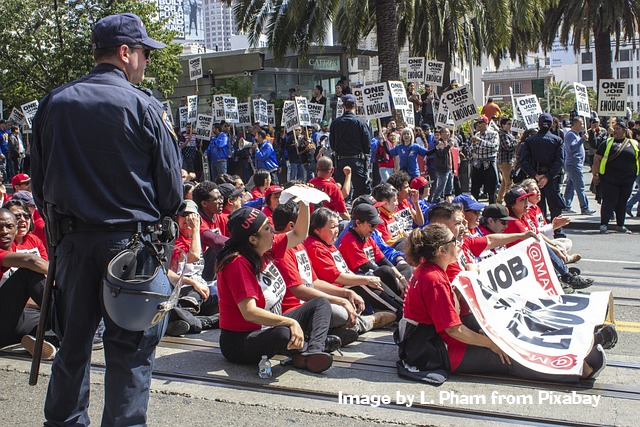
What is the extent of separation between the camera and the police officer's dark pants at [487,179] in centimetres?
1548

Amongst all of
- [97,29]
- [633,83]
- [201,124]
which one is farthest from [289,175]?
[633,83]

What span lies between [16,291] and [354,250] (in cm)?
287

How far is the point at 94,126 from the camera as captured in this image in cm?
336

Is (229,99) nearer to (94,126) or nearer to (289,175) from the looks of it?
(289,175)

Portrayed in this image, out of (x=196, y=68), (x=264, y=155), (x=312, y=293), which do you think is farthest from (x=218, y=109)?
(x=312, y=293)

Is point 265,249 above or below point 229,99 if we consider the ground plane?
below

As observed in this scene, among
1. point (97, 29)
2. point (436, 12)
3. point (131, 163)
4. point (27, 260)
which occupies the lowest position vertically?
point (27, 260)

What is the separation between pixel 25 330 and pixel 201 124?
50.2ft

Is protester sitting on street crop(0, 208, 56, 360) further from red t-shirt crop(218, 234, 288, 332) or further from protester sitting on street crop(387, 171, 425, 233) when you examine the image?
protester sitting on street crop(387, 171, 425, 233)

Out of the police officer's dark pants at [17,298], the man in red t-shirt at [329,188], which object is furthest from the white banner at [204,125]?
the police officer's dark pants at [17,298]

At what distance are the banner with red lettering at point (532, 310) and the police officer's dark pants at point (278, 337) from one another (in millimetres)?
966

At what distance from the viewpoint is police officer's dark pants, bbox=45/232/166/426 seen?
11.2ft

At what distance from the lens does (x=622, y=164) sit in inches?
503

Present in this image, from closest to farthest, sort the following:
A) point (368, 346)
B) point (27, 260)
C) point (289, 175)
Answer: point (27, 260), point (368, 346), point (289, 175)
